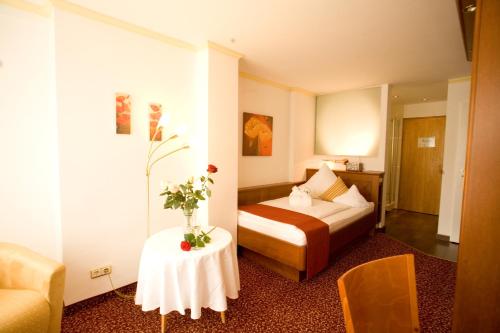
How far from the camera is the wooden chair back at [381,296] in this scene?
85cm

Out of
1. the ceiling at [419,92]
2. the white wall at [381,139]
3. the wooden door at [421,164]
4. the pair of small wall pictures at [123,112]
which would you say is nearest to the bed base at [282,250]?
the white wall at [381,139]

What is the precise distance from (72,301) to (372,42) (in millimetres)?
3737

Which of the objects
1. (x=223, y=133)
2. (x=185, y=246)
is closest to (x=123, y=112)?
(x=223, y=133)

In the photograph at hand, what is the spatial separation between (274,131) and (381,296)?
3426mm

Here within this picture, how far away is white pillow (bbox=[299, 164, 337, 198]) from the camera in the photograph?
4062 millimetres

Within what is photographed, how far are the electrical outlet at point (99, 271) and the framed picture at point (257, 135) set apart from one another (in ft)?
7.37

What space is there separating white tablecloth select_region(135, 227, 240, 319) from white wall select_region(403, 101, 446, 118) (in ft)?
18.7

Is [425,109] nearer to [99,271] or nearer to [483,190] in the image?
[483,190]

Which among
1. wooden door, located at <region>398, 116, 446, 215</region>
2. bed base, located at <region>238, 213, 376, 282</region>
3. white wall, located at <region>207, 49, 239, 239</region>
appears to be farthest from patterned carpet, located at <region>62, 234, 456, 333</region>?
wooden door, located at <region>398, 116, 446, 215</region>

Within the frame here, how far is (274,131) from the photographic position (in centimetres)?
419

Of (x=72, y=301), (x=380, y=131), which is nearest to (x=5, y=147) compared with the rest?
(x=72, y=301)

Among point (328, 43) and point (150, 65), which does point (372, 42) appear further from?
point (150, 65)

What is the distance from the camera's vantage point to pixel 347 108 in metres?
4.41

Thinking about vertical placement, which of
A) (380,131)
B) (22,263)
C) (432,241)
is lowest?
(432,241)
